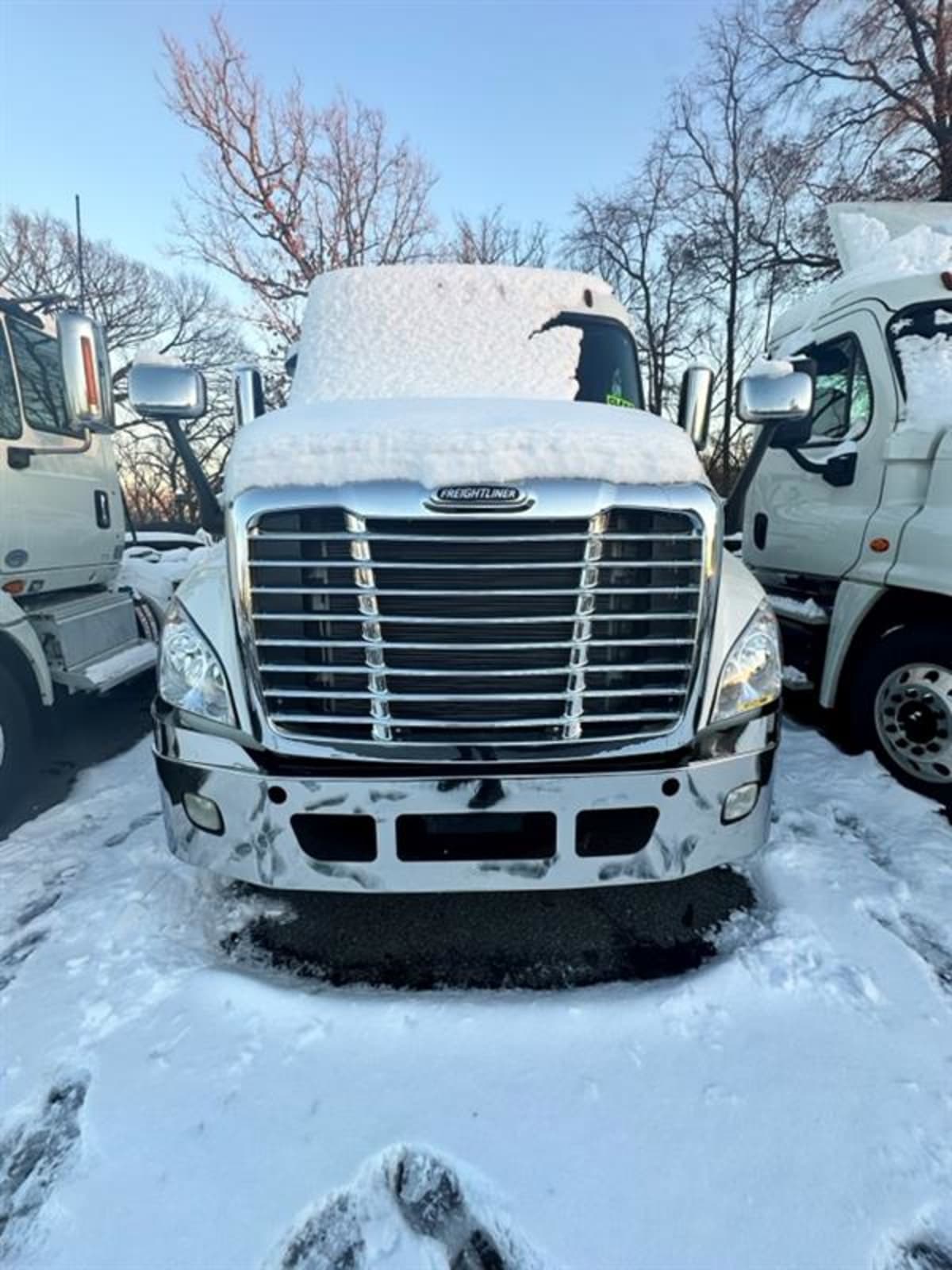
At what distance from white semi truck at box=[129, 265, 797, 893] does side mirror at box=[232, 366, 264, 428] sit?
6.10ft

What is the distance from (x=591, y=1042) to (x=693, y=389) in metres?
3.45

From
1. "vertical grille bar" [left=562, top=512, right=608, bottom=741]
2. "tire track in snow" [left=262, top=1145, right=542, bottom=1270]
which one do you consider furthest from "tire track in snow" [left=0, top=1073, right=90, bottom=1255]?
"vertical grille bar" [left=562, top=512, right=608, bottom=741]

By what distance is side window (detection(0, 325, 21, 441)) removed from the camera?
404cm

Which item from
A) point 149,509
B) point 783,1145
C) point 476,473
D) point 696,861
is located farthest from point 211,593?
point 149,509

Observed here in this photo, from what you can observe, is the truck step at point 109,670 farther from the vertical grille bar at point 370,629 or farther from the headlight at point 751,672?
the headlight at point 751,672

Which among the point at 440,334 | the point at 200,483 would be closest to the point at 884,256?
the point at 440,334

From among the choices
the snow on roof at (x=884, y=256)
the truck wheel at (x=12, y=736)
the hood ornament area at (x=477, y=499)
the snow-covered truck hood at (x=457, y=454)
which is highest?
the snow on roof at (x=884, y=256)

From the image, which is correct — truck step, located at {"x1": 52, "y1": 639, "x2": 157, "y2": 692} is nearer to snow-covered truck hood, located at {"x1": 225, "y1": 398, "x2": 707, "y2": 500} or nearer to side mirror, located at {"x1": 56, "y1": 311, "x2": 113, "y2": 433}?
side mirror, located at {"x1": 56, "y1": 311, "x2": 113, "y2": 433}

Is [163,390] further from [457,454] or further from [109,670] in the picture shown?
[109,670]

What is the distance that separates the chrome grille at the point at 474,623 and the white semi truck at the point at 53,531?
2.30m

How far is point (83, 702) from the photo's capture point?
19.9ft

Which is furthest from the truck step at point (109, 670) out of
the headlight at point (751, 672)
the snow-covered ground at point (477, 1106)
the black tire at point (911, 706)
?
the black tire at point (911, 706)

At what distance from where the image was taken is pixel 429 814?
2217 mm

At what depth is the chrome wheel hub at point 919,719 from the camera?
3.71 metres
